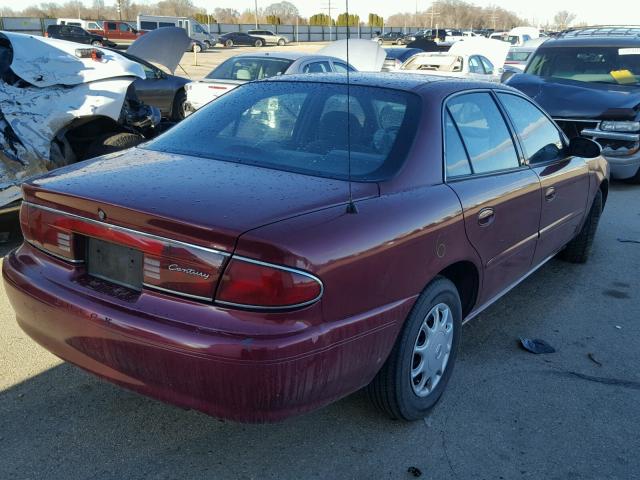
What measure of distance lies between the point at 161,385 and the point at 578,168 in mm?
3463

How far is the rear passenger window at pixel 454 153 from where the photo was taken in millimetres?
3148

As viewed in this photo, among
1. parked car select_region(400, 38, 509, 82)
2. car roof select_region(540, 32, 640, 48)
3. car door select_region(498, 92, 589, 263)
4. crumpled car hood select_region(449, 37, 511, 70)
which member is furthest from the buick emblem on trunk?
crumpled car hood select_region(449, 37, 511, 70)

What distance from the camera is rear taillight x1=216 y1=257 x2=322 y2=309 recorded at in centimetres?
221

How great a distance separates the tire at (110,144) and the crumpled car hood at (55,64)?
0.54m

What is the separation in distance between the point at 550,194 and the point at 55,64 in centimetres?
436

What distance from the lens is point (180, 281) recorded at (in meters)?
2.32

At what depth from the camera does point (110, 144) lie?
593 cm

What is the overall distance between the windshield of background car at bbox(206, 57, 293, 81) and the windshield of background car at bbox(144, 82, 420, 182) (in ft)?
23.8

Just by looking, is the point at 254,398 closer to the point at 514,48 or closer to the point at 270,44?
the point at 514,48

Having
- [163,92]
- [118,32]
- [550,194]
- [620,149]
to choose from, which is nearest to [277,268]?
[550,194]

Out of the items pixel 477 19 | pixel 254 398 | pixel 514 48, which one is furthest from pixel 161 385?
pixel 477 19

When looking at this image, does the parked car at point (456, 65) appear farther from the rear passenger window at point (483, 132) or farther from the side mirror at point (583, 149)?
the rear passenger window at point (483, 132)

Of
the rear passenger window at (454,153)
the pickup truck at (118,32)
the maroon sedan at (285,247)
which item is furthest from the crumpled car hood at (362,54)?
the pickup truck at (118,32)

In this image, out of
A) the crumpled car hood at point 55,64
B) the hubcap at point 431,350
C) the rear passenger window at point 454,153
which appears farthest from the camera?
the crumpled car hood at point 55,64
